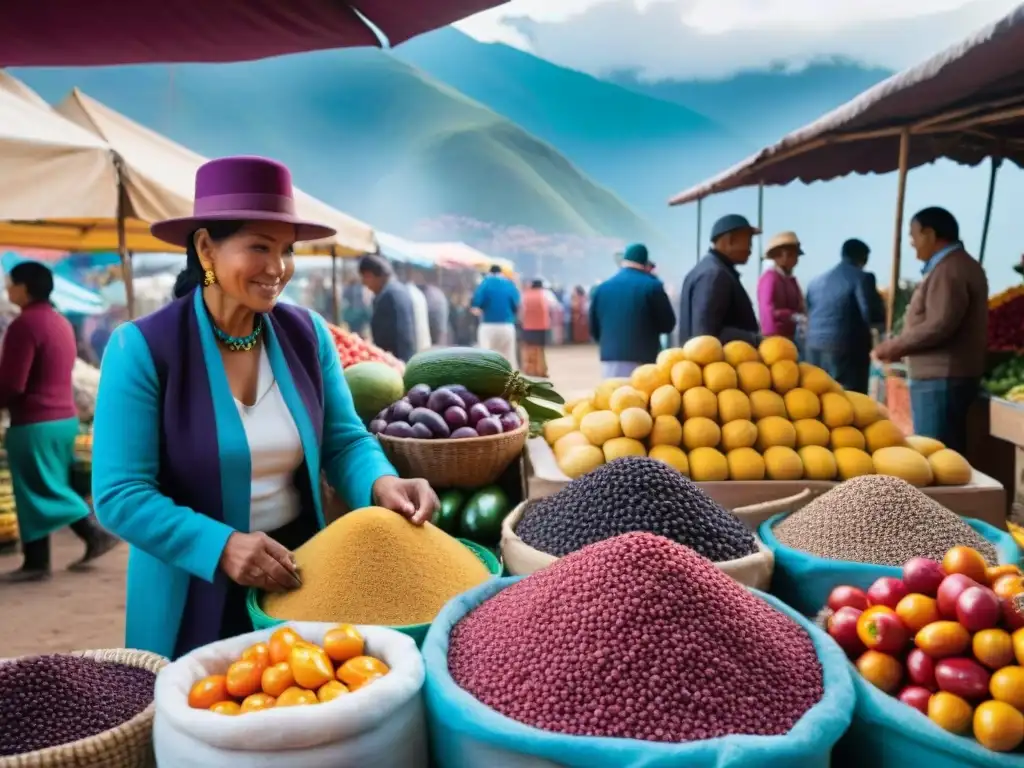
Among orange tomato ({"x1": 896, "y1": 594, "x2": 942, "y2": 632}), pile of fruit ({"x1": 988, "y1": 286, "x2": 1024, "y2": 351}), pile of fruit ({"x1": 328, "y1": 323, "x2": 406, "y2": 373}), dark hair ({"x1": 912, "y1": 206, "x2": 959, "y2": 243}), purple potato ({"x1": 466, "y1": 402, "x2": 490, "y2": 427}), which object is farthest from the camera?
pile of fruit ({"x1": 988, "y1": 286, "x2": 1024, "y2": 351})

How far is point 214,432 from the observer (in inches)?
53.9

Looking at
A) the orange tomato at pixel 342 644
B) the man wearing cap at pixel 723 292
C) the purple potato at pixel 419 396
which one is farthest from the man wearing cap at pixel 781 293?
the orange tomato at pixel 342 644

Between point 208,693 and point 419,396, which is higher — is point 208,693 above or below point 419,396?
below

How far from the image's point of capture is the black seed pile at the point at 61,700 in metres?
0.89

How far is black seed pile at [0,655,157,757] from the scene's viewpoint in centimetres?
89

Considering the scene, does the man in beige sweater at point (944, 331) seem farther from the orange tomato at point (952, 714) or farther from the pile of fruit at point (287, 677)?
the pile of fruit at point (287, 677)

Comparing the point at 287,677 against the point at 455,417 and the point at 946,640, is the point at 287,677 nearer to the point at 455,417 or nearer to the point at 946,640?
the point at 946,640

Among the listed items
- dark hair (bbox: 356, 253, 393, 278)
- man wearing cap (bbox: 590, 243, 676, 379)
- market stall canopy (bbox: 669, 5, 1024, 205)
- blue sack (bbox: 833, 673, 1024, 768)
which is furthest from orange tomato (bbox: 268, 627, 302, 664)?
dark hair (bbox: 356, 253, 393, 278)

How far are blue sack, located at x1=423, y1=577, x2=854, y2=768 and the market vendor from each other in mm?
431

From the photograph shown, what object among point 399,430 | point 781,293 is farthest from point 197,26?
point 781,293

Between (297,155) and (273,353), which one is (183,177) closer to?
(273,353)

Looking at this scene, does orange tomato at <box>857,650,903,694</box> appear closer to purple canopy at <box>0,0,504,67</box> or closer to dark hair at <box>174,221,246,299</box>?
dark hair at <box>174,221,246,299</box>

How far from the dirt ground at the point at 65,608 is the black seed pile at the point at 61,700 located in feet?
7.15

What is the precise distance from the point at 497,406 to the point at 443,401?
15cm
